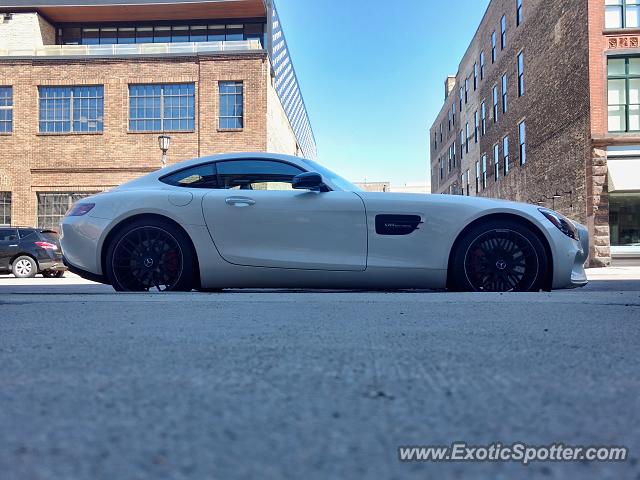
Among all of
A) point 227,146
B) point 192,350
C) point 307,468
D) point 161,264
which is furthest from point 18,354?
point 227,146

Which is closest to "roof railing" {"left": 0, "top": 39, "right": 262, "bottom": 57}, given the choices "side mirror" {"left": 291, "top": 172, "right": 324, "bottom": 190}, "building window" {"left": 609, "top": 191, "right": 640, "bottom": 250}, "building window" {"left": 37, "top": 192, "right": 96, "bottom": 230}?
"building window" {"left": 37, "top": 192, "right": 96, "bottom": 230}

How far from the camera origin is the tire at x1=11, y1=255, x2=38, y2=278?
43.2ft

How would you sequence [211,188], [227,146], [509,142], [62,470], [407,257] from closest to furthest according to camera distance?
[62,470] < [407,257] < [211,188] < [227,146] < [509,142]

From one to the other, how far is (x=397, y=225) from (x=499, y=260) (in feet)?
2.94

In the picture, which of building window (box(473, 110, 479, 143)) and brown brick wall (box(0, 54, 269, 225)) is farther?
building window (box(473, 110, 479, 143))

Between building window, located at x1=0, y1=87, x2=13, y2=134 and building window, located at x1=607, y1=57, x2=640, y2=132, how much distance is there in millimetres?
22756

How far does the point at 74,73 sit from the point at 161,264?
21.5m

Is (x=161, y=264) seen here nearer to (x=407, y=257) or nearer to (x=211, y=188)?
(x=211, y=188)

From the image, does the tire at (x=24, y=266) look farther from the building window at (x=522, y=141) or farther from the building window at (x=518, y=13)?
the building window at (x=518, y=13)

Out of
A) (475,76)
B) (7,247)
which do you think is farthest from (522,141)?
(7,247)

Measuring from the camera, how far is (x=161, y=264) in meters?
4.72

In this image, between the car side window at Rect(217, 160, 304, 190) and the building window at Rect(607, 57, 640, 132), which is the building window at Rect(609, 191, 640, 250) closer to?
the building window at Rect(607, 57, 640, 132)

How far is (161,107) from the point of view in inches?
901

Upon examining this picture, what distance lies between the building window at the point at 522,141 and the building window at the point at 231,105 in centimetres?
1220
